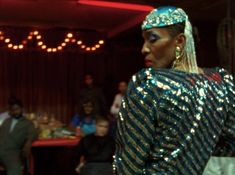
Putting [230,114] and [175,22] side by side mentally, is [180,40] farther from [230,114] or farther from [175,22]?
[230,114]

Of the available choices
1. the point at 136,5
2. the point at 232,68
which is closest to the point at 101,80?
the point at 136,5

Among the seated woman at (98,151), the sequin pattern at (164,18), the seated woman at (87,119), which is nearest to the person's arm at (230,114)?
the sequin pattern at (164,18)

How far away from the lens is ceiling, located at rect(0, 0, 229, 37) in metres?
7.16

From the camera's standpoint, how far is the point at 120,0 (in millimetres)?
7246

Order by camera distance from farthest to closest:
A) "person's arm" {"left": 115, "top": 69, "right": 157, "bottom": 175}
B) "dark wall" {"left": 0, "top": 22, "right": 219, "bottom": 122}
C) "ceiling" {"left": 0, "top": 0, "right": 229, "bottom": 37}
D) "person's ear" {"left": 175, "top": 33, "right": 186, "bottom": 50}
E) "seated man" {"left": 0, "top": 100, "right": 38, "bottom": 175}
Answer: "dark wall" {"left": 0, "top": 22, "right": 219, "bottom": 122}, "ceiling" {"left": 0, "top": 0, "right": 229, "bottom": 37}, "seated man" {"left": 0, "top": 100, "right": 38, "bottom": 175}, "person's ear" {"left": 175, "top": 33, "right": 186, "bottom": 50}, "person's arm" {"left": 115, "top": 69, "right": 157, "bottom": 175}

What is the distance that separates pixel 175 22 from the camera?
139cm

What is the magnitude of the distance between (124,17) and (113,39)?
1.74 m

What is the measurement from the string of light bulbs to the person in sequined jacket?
726cm

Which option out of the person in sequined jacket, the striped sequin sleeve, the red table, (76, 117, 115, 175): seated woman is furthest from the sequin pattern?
the red table

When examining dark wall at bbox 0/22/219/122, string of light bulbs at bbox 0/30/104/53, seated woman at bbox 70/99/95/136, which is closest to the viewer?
seated woman at bbox 70/99/95/136

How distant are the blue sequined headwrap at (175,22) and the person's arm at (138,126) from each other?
0.52 feet

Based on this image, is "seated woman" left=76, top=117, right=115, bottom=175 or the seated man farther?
→ the seated man

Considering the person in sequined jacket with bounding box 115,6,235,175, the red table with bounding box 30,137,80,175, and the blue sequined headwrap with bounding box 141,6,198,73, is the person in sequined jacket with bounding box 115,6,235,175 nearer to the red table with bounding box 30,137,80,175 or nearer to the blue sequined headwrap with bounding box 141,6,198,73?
the blue sequined headwrap with bounding box 141,6,198,73

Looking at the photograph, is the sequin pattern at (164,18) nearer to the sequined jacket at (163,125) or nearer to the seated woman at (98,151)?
the sequined jacket at (163,125)
